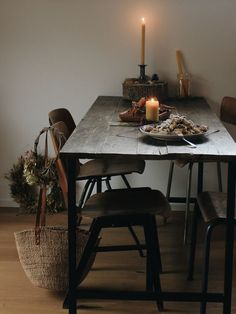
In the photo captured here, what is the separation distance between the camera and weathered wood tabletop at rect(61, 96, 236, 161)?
6.66ft

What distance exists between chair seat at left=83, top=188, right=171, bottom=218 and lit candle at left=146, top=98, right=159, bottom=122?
350mm

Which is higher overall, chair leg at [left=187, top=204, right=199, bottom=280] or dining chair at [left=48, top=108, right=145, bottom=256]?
dining chair at [left=48, top=108, right=145, bottom=256]

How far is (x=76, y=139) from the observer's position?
2283 millimetres

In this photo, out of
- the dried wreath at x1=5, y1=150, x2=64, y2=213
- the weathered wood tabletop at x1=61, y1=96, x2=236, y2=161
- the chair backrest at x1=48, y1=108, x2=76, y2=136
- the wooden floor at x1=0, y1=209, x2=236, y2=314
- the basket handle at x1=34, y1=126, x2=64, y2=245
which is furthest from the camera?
the dried wreath at x1=5, y1=150, x2=64, y2=213

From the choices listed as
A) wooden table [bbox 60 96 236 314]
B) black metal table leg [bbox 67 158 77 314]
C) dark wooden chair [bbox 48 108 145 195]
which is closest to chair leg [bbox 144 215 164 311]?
wooden table [bbox 60 96 236 314]

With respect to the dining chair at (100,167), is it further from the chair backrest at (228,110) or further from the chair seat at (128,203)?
the chair backrest at (228,110)

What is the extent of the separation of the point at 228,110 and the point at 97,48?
974mm

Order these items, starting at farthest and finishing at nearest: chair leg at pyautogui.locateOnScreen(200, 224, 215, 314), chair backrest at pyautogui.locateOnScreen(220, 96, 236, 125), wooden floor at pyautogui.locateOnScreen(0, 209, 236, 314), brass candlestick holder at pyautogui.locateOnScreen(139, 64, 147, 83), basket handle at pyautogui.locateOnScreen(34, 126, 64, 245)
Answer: brass candlestick holder at pyautogui.locateOnScreen(139, 64, 147, 83) < chair backrest at pyautogui.locateOnScreen(220, 96, 236, 125) < wooden floor at pyautogui.locateOnScreen(0, 209, 236, 314) < basket handle at pyautogui.locateOnScreen(34, 126, 64, 245) < chair leg at pyautogui.locateOnScreen(200, 224, 215, 314)

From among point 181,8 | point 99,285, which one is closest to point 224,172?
point 181,8

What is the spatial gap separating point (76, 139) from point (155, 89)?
1082mm

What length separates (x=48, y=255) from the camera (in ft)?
8.06

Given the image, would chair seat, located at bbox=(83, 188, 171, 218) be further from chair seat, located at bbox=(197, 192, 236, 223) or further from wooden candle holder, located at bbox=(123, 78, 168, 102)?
wooden candle holder, located at bbox=(123, 78, 168, 102)

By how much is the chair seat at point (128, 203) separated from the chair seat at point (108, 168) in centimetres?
40

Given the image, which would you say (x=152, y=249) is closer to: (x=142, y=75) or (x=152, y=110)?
(x=152, y=110)
